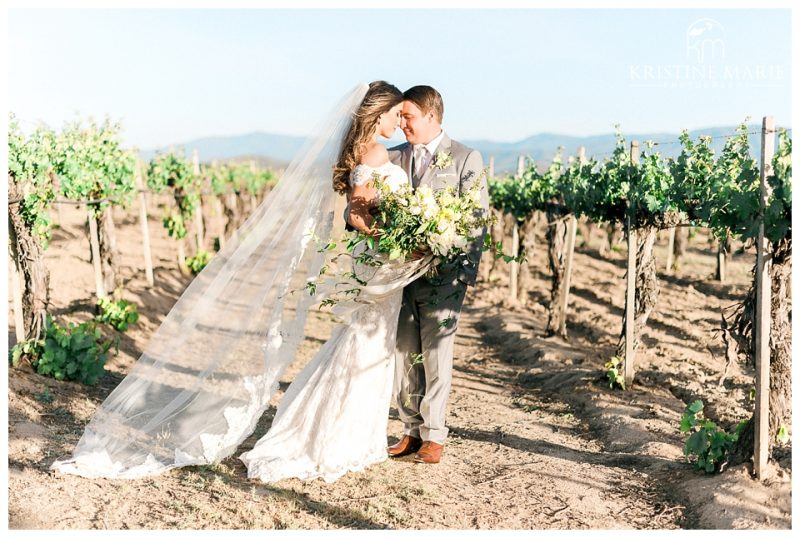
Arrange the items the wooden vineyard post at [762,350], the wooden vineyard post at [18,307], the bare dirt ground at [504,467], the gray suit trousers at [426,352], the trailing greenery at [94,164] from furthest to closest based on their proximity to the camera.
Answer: the trailing greenery at [94,164], the wooden vineyard post at [18,307], the gray suit trousers at [426,352], the wooden vineyard post at [762,350], the bare dirt ground at [504,467]

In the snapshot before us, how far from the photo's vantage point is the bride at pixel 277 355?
4688 millimetres

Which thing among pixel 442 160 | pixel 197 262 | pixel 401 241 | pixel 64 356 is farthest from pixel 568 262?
pixel 197 262

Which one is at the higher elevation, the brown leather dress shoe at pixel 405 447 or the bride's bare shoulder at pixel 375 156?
the bride's bare shoulder at pixel 375 156

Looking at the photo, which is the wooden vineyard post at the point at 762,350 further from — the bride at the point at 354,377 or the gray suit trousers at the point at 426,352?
the bride at the point at 354,377

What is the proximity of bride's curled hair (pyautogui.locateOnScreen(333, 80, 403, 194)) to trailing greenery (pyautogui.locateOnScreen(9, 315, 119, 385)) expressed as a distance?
12.0 ft

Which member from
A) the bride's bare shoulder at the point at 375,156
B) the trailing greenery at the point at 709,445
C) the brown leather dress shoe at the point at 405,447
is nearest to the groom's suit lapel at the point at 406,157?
the bride's bare shoulder at the point at 375,156

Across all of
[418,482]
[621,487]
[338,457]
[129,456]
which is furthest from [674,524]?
[129,456]

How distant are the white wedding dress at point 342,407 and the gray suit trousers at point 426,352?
174mm

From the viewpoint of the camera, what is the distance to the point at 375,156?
4586 mm

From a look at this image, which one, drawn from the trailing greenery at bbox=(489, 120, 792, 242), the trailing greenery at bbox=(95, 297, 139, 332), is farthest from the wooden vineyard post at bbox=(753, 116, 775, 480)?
the trailing greenery at bbox=(95, 297, 139, 332)

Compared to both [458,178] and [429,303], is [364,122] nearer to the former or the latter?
[458,178]

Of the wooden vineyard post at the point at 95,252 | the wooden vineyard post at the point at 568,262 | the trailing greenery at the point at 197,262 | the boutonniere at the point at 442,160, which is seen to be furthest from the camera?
the trailing greenery at the point at 197,262

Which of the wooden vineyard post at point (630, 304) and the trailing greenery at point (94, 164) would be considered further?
the trailing greenery at point (94, 164)

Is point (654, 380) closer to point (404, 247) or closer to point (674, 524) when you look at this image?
point (674, 524)
